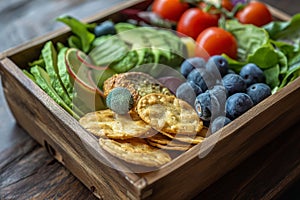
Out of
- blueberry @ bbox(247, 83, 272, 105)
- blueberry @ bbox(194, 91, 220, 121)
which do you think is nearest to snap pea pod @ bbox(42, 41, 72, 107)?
blueberry @ bbox(194, 91, 220, 121)

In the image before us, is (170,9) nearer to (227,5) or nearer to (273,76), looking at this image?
(227,5)

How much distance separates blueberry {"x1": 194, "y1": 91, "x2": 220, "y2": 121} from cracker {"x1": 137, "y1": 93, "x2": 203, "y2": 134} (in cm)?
1

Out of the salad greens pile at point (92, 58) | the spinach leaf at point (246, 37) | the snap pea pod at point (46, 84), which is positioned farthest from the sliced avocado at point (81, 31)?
Answer: the spinach leaf at point (246, 37)

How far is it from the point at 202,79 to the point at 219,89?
5 centimetres

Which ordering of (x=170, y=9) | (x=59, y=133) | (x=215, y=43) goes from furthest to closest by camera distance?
(x=170, y=9) → (x=215, y=43) → (x=59, y=133)

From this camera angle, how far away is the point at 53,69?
0.87m

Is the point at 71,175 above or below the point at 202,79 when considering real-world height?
below

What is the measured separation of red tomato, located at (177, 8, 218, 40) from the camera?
107 cm

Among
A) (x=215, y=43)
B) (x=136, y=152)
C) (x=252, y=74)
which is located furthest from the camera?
(x=215, y=43)

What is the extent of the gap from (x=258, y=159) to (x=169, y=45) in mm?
314

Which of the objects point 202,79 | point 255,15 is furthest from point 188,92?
point 255,15

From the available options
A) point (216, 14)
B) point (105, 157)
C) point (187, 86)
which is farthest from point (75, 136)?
point (216, 14)

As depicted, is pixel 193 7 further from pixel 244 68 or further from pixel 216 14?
pixel 244 68

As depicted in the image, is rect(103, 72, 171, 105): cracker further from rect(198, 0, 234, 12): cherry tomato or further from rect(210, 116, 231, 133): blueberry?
rect(198, 0, 234, 12): cherry tomato
